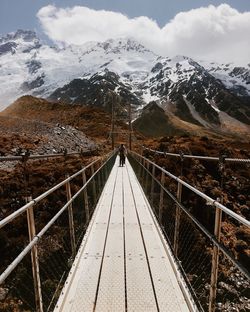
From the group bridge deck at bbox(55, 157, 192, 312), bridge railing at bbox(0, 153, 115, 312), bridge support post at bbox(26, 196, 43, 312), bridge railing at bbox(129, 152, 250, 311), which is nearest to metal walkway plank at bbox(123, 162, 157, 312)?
bridge deck at bbox(55, 157, 192, 312)

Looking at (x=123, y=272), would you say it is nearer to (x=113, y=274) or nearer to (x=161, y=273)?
(x=113, y=274)

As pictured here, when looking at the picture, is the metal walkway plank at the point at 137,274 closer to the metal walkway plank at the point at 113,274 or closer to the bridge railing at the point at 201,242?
the metal walkway plank at the point at 113,274

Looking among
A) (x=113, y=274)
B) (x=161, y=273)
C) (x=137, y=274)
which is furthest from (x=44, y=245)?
(x=161, y=273)

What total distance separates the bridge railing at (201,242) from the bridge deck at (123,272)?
0.89ft

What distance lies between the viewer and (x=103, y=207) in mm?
10094

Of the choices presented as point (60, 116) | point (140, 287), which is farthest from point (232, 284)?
point (60, 116)

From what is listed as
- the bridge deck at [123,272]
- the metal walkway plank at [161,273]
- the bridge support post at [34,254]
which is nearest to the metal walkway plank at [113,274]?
the bridge deck at [123,272]

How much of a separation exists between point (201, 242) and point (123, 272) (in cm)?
548

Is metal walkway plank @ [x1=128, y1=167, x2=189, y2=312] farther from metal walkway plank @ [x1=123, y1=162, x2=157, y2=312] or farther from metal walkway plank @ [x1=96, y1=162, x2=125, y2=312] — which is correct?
metal walkway plank @ [x1=96, y1=162, x2=125, y2=312]

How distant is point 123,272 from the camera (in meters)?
5.43

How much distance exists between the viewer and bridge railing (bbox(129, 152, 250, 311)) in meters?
3.78

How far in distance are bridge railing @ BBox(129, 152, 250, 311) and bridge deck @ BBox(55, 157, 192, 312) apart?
0.89 ft

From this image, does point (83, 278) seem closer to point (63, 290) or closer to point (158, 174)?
point (63, 290)

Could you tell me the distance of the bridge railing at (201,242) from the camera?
3.78 meters
